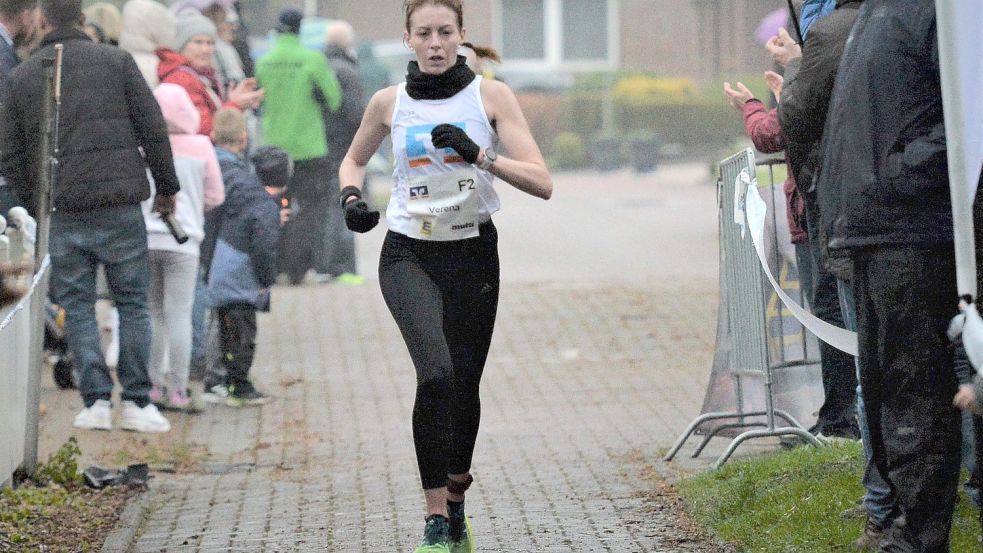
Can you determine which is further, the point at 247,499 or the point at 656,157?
the point at 656,157

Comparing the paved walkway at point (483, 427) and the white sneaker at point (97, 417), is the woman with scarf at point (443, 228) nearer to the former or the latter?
the paved walkway at point (483, 427)

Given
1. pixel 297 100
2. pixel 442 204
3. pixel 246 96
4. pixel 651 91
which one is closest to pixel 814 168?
pixel 442 204

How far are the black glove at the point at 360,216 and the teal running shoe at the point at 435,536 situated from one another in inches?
38.3

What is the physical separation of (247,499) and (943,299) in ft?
12.0

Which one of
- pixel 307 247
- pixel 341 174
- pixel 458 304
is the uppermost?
pixel 341 174

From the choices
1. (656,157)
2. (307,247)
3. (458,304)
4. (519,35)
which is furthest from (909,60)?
(519,35)

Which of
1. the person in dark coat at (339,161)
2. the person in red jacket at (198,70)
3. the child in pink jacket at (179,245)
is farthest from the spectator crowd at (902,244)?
the person in dark coat at (339,161)

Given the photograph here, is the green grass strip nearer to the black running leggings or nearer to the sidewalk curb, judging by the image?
the black running leggings

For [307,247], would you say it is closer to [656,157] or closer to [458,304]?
[458,304]

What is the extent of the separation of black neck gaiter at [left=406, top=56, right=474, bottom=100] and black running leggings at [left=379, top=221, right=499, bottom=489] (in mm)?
465

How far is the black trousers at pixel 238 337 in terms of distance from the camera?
9.60m

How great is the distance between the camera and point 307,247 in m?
14.5

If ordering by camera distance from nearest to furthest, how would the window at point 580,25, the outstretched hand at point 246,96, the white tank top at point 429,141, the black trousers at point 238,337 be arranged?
the white tank top at point 429,141
the black trousers at point 238,337
the outstretched hand at point 246,96
the window at point 580,25

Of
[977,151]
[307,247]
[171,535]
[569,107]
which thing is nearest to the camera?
[977,151]
